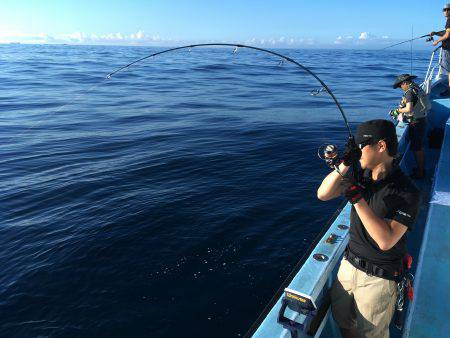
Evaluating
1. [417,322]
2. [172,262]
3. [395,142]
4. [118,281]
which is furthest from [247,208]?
[395,142]

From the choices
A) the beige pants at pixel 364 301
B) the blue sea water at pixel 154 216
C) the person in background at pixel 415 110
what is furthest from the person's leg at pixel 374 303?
the person in background at pixel 415 110

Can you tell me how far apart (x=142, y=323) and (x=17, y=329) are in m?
1.67

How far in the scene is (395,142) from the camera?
2.33 meters

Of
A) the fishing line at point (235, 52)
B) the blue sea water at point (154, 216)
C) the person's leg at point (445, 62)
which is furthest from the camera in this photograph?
the person's leg at point (445, 62)

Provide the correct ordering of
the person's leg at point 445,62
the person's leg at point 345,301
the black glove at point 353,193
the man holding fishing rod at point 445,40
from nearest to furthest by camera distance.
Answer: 1. the black glove at point 353,193
2. the person's leg at point 345,301
3. the man holding fishing rod at point 445,40
4. the person's leg at point 445,62

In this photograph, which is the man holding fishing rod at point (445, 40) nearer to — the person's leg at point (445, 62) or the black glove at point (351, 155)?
the person's leg at point (445, 62)

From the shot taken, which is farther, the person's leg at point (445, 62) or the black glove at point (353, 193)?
the person's leg at point (445, 62)

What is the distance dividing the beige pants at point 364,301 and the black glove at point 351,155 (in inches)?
36.3

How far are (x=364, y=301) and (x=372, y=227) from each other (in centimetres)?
78

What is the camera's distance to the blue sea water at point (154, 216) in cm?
466

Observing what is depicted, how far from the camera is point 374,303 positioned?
2.57 meters

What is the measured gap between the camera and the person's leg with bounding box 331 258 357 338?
271cm

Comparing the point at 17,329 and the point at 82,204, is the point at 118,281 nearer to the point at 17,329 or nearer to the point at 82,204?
the point at 17,329

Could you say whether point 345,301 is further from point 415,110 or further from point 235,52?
point 415,110
